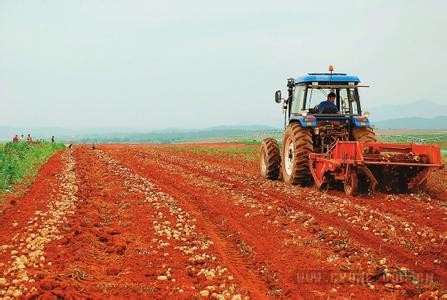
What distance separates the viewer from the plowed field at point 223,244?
5.67 m

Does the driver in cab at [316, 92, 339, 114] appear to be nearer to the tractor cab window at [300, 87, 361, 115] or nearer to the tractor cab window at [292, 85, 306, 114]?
the tractor cab window at [300, 87, 361, 115]

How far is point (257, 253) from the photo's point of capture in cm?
717

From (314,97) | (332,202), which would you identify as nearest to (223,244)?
(332,202)

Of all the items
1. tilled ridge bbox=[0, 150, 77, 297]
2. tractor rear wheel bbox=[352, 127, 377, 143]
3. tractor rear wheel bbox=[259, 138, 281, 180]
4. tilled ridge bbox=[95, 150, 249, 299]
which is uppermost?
tractor rear wheel bbox=[352, 127, 377, 143]

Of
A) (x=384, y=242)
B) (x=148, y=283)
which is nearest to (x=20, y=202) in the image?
(x=148, y=283)

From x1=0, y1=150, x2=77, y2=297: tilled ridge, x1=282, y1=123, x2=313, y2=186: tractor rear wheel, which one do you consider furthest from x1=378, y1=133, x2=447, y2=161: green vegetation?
x1=0, y1=150, x2=77, y2=297: tilled ridge

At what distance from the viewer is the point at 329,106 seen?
13773mm

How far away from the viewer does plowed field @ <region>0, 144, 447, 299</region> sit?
567 centimetres

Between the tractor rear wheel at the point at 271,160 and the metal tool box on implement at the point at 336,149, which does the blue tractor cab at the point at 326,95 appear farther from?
the tractor rear wheel at the point at 271,160

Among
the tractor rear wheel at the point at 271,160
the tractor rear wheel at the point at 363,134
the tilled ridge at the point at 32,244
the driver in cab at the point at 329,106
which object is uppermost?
the driver in cab at the point at 329,106

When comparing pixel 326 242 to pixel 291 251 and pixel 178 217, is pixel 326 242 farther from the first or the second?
pixel 178 217

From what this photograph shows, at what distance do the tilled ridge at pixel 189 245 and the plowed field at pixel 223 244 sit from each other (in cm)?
2

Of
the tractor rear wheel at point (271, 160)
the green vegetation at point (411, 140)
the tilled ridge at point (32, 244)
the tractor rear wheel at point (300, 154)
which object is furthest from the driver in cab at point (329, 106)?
the green vegetation at point (411, 140)

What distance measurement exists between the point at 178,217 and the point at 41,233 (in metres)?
2.57
